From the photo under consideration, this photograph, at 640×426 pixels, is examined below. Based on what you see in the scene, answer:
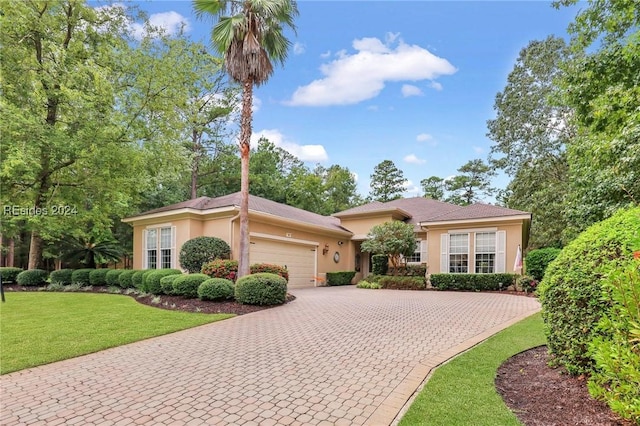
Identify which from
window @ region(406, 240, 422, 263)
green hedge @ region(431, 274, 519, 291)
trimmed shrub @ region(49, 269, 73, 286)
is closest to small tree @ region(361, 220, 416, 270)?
green hedge @ region(431, 274, 519, 291)

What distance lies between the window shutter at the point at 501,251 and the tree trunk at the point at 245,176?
12.3 meters

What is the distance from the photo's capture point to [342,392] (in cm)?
419

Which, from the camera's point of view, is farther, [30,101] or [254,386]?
[30,101]

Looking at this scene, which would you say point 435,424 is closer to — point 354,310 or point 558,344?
point 558,344

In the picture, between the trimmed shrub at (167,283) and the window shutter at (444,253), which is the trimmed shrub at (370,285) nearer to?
the window shutter at (444,253)

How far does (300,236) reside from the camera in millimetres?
18422

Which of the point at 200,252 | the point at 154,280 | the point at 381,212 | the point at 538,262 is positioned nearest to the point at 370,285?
the point at 381,212

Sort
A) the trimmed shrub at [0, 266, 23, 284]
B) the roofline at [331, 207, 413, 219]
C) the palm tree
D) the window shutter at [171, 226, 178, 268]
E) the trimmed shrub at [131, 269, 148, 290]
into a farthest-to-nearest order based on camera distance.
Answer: the roofline at [331, 207, 413, 219] → the trimmed shrub at [0, 266, 23, 284] → the window shutter at [171, 226, 178, 268] → the trimmed shrub at [131, 269, 148, 290] → the palm tree

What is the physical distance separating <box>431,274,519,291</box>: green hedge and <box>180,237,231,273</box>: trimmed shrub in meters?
10.2

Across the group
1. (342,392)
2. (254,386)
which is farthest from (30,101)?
(342,392)

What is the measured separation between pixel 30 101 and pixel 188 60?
6932mm

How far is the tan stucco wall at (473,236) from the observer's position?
644 inches

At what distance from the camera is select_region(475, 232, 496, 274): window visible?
16.8 m

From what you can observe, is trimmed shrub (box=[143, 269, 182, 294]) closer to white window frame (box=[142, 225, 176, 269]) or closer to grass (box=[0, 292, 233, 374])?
grass (box=[0, 292, 233, 374])
